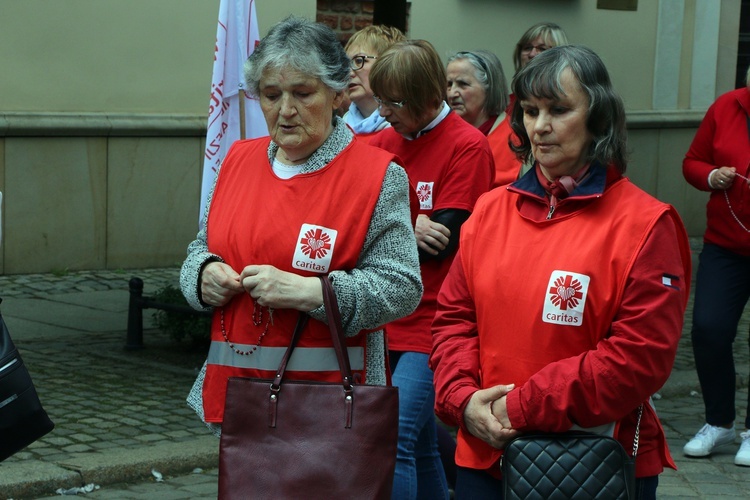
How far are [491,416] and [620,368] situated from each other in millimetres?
325

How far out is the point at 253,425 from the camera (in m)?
3.33

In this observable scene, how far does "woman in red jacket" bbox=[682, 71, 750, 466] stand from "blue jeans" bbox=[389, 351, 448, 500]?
2.26m

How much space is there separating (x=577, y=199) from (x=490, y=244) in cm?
25

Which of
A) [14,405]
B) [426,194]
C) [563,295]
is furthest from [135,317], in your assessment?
[563,295]

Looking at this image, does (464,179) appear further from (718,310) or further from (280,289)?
(718,310)

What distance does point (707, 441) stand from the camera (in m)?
6.43

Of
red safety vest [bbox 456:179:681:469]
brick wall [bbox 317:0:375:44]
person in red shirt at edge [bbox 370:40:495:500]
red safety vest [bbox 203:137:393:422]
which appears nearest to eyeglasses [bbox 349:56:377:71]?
person in red shirt at edge [bbox 370:40:495:500]

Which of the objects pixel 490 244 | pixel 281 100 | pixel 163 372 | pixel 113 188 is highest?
pixel 281 100

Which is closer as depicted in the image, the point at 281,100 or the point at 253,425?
the point at 253,425

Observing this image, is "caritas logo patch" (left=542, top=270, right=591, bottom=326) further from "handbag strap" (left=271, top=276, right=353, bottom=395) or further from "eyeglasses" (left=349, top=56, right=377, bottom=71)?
"eyeglasses" (left=349, top=56, right=377, bottom=71)

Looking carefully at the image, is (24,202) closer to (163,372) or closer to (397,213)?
(163,372)

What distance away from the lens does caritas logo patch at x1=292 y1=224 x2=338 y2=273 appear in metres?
3.46

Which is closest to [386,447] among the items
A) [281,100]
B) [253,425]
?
[253,425]

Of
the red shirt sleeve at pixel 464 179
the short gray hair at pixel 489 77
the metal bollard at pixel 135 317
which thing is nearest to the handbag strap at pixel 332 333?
the red shirt sleeve at pixel 464 179
